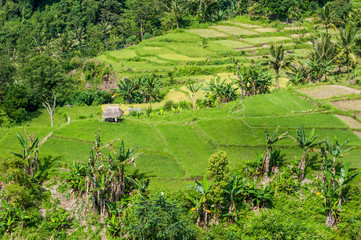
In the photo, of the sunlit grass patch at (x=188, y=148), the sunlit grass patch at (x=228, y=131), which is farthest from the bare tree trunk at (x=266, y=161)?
the sunlit grass patch at (x=228, y=131)

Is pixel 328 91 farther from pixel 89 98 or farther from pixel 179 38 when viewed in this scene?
pixel 179 38

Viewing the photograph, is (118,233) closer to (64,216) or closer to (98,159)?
(64,216)

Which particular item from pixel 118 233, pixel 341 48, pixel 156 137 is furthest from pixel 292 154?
pixel 341 48

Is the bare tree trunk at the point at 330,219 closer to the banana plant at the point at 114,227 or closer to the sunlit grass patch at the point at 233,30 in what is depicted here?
the banana plant at the point at 114,227

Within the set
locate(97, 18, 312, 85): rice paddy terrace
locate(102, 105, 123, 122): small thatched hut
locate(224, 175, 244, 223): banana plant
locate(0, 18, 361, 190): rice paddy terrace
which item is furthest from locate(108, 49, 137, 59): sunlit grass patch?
locate(224, 175, 244, 223): banana plant

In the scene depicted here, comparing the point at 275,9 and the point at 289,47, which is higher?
the point at 275,9
